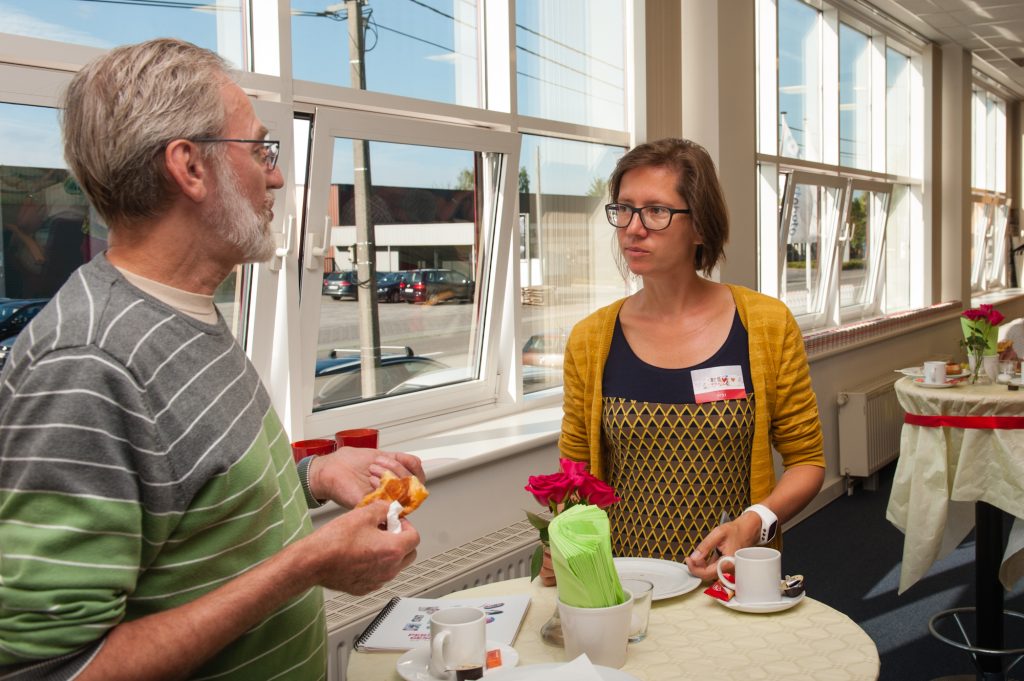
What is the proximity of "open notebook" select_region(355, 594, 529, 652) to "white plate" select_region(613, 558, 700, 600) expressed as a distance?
20 cm

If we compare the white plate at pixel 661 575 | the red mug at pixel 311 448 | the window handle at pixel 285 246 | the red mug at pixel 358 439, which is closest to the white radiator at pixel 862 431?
→ the window handle at pixel 285 246

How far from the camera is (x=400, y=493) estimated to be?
118 centimetres

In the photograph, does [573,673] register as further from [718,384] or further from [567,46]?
[567,46]

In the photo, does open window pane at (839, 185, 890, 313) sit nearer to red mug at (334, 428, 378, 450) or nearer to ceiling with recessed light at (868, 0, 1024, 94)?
ceiling with recessed light at (868, 0, 1024, 94)

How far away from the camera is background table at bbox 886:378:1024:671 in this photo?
3.37m

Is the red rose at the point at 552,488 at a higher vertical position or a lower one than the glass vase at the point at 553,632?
higher

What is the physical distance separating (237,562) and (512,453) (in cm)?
219

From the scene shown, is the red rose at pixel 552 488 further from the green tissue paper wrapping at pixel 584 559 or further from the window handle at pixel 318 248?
the window handle at pixel 318 248

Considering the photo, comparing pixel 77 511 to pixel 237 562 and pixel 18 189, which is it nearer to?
pixel 237 562

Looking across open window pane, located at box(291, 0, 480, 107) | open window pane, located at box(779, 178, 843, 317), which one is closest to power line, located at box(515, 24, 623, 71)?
open window pane, located at box(291, 0, 480, 107)

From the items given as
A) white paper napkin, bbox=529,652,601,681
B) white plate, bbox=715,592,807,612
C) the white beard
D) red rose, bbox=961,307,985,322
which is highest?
the white beard

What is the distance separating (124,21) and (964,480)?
3300 mm

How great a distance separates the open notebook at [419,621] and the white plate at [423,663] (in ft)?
0.14

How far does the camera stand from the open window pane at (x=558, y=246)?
13.1 ft
